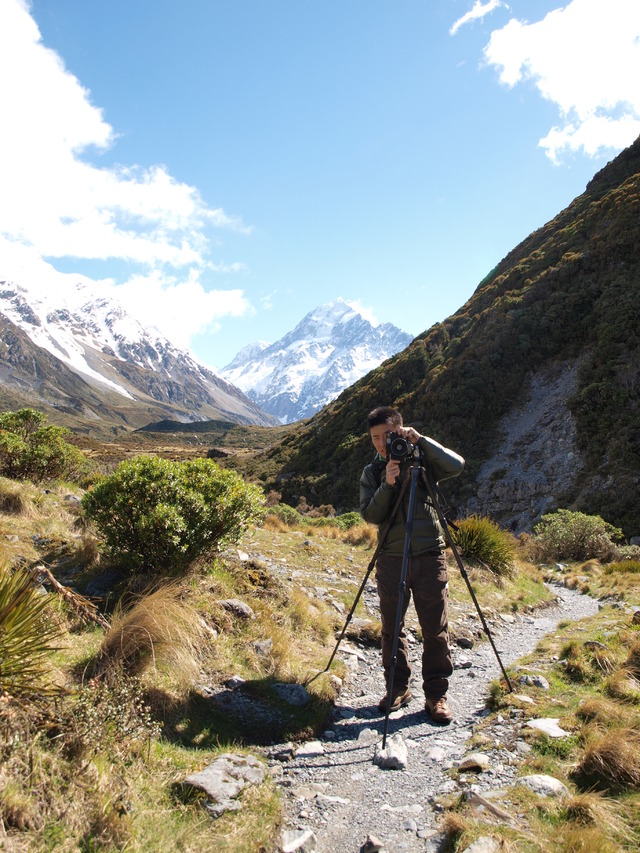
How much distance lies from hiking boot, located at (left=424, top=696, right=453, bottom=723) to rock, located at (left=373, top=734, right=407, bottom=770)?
0.57 metres

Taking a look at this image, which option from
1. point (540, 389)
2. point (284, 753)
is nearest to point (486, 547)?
point (284, 753)

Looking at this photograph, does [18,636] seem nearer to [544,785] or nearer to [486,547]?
[544,785]

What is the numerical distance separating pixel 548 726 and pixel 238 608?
335 centimetres

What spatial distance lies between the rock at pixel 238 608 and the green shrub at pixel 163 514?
746 millimetres

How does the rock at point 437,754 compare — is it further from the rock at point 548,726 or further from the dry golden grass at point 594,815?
Answer: the dry golden grass at point 594,815

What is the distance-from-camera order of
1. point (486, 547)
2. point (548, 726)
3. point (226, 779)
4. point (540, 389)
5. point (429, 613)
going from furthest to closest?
point (540, 389) < point (486, 547) < point (429, 613) < point (548, 726) < point (226, 779)

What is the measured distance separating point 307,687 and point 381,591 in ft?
3.96

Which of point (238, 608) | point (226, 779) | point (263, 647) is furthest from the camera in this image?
point (238, 608)

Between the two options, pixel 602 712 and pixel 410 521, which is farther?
pixel 410 521

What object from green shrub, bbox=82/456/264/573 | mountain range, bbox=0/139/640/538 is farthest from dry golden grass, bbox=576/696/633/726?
mountain range, bbox=0/139/640/538

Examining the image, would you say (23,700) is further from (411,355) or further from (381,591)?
(411,355)

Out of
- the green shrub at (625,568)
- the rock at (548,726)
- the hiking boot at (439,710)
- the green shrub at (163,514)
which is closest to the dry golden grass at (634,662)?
the rock at (548,726)

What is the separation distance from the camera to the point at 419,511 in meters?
4.63

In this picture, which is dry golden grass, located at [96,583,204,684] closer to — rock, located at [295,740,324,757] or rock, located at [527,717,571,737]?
rock, located at [295,740,324,757]
